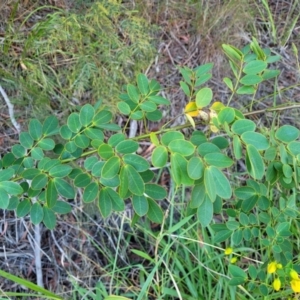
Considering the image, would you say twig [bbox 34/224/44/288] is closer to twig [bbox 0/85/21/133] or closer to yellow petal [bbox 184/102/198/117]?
twig [bbox 0/85/21/133]

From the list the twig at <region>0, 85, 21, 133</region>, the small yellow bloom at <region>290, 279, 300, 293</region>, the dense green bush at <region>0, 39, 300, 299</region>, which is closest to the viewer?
the dense green bush at <region>0, 39, 300, 299</region>

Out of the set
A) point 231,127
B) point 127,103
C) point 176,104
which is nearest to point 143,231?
point 176,104

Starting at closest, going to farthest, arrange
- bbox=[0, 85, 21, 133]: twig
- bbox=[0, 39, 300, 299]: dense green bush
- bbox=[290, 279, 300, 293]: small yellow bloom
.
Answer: bbox=[0, 39, 300, 299]: dense green bush → bbox=[290, 279, 300, 293]: small yellow bloom → bbox=[0, 85, 21, 133]: twig

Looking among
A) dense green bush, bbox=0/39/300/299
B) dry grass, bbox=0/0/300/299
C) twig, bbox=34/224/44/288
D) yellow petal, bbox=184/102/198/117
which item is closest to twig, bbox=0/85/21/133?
dry grass, bbox=0/0/300/299

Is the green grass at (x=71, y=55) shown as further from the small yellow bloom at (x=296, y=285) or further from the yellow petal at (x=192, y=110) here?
the small yellow bloom at (x=296, y=285)

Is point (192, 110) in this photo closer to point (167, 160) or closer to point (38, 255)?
point (167, 160)

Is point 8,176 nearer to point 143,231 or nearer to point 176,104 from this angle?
point 143,231

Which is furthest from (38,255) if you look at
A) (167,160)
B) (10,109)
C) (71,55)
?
(167,160)

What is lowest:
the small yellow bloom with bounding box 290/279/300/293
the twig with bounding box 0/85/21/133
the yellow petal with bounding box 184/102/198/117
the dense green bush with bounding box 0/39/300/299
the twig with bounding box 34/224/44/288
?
the twig with bounding box 34/224/44/288

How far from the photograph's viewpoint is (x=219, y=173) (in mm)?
844

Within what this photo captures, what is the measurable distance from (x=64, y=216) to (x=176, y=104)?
0.65m

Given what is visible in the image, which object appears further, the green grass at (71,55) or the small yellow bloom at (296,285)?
the green grass at (71,55)

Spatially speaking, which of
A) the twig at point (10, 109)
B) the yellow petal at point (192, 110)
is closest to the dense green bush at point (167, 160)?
the yellow petal at point (192, 110)

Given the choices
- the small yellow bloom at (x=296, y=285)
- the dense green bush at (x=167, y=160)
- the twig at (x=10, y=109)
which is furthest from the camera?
the twig at (x=10, y=109)
